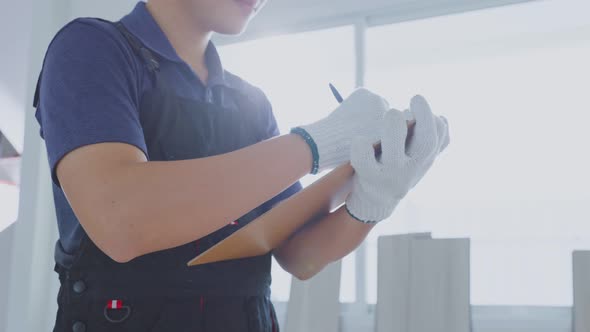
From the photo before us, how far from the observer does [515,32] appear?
107 inches

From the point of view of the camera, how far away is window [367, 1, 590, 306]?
2.43 m

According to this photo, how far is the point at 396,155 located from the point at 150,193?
39cm

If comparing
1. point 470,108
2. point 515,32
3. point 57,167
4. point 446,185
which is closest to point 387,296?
point 446,185

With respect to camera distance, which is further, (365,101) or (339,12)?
(339,12)

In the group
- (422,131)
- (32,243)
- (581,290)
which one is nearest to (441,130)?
(422,131)

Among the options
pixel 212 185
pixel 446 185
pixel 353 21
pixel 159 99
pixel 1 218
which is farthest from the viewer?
pixel 1 218

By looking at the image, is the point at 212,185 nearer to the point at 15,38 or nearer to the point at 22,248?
the point at 22,248

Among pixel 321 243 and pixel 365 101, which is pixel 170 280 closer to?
pixel 321 243

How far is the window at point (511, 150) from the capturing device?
243 centimetres

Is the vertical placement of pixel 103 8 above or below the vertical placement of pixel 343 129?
above

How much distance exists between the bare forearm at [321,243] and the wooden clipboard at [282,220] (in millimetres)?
45

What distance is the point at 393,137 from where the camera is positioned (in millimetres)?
946

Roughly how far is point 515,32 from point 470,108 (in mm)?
415

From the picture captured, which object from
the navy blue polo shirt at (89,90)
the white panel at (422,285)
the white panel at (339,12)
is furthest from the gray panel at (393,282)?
the navy blue polo shirt at (89,90)
